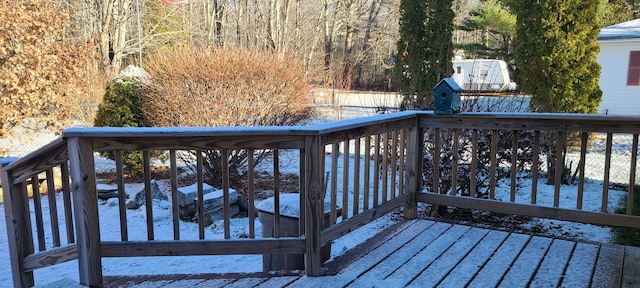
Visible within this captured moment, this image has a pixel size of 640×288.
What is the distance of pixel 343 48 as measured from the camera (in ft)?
76.8

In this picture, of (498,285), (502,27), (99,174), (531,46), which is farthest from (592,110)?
(502,27)

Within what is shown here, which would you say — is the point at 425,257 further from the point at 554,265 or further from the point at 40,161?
the point at 40,161

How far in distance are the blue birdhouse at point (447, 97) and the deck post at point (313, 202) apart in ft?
5.14

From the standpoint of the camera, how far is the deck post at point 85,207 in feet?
8.30

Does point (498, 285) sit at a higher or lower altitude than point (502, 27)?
lower

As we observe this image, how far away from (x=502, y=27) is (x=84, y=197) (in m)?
20.2

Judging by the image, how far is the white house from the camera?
1242cm

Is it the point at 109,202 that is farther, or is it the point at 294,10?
the point at 294,10

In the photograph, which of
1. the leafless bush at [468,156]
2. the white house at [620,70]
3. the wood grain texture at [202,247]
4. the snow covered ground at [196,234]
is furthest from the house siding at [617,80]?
the wood grain texture at [202,247]

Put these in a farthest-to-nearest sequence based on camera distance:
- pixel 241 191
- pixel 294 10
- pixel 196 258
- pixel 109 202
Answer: pixel 294 10 < pixel 241 191 < pixel 109 202 < pixel 196 258

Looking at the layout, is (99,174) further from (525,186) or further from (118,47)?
(118,47)

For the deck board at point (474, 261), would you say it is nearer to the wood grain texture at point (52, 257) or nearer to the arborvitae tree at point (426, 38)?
the wood grain texture at point (52, 257)

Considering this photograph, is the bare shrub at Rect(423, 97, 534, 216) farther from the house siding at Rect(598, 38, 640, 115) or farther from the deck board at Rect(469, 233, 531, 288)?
the house siding at Rect(598, 38, 640, 115)

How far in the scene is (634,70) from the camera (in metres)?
12.5
